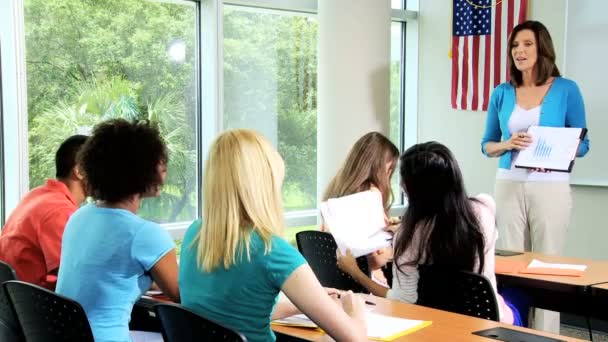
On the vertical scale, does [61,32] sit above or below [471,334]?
above

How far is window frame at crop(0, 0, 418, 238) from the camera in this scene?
4.50 metres

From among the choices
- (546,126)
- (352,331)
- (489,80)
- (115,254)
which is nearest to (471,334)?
(352,331)

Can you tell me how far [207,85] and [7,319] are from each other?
3.21 meters

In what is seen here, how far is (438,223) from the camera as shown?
9.07ft

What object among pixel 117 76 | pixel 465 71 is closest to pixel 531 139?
pixel 465 71

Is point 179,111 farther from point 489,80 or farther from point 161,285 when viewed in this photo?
point 161,285

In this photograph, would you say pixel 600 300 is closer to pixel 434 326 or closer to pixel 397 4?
pixel 434 326

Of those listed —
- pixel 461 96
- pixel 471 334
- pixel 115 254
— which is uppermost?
pixel 461 96

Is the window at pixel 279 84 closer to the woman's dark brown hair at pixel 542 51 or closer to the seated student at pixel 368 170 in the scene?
the seated student at pixel 368 170

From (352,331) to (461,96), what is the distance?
4.76 m

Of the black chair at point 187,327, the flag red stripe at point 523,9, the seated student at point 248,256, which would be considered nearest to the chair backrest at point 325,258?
the seated student at point 248,256

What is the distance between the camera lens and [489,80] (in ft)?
20.4

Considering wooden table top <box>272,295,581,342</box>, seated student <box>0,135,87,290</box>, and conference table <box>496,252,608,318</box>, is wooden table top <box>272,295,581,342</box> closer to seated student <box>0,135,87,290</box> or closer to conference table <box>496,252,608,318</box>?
conference table <box>496,252,608,318</box>

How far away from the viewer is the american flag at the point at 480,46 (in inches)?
238
